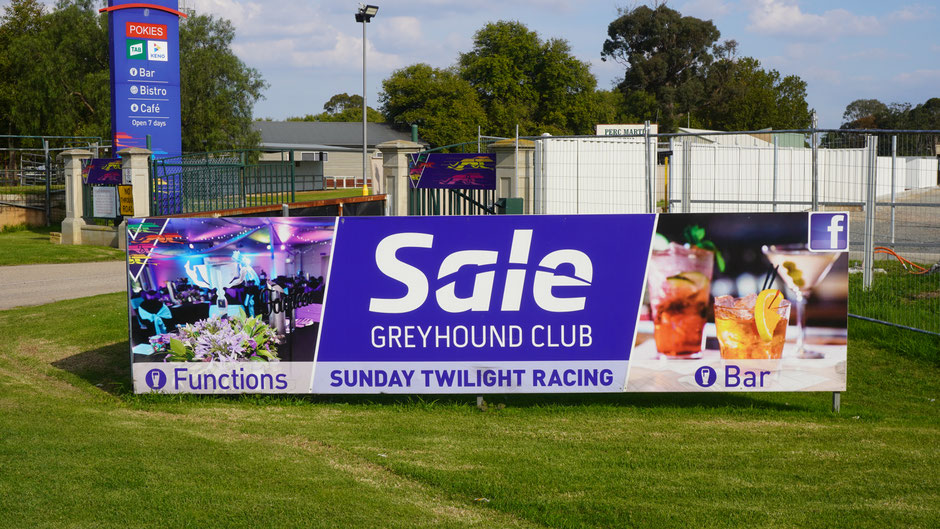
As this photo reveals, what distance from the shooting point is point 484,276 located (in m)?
7.38

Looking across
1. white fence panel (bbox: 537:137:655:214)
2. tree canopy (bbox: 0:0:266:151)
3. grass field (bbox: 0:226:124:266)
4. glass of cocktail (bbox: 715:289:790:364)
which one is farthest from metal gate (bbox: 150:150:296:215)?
tree canopy (bbox: 0:0:266:151)

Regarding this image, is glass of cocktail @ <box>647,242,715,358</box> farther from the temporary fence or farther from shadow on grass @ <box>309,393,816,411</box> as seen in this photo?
the temporary fence

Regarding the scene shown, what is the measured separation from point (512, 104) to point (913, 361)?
2737 inches

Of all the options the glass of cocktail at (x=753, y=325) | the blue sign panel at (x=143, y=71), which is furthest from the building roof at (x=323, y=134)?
the glass of cocktail at (x=753, y=325)

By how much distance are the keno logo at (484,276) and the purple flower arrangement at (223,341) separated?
0.98 meters

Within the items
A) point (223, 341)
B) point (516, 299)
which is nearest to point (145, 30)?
point (223, 341)

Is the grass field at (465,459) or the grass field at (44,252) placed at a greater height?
the grass field at (44,252)

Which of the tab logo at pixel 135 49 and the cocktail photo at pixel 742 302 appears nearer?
the cocktail photo at pixel 742 302

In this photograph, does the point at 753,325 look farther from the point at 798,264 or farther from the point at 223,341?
the point at 223,341

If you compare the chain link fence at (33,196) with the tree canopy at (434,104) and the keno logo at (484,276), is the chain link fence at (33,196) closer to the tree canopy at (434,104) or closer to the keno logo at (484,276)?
the keno logo at (484,276)

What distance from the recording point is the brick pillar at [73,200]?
81.0 feet

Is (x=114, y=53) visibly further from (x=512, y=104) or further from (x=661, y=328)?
(x=512, y=104)

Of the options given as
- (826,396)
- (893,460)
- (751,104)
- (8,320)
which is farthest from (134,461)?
(751,104)

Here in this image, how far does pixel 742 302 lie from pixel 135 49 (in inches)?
956
